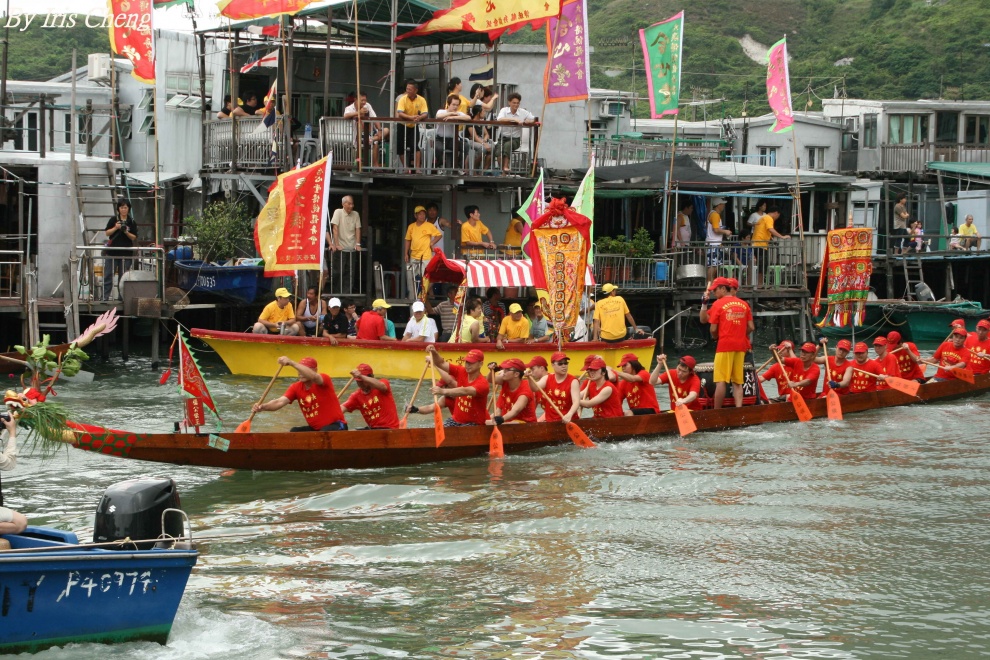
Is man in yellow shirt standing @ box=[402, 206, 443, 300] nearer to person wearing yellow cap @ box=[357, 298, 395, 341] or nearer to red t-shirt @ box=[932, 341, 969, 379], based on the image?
person wearing yellow cap @ box=[357, 298, 395, 341]

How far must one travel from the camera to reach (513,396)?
1605 cm

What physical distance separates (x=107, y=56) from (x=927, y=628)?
29.6m

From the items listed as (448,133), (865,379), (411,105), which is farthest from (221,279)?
(865,379)

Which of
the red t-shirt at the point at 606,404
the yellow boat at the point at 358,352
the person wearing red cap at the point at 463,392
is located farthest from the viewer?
the yellow boat at the point at 358,352

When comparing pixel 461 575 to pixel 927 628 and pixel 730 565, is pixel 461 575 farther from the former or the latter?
pixel 927 628

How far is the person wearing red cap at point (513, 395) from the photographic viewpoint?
15797 mm

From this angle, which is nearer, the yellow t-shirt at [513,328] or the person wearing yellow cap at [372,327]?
the person wearing yellow cap at [372,327]

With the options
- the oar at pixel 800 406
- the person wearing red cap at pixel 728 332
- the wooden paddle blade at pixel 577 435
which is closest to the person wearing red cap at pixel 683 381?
the person wearing red cap at pixel 728 332

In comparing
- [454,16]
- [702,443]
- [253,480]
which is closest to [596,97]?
[454,16]

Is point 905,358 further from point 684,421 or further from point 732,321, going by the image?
point 684,421

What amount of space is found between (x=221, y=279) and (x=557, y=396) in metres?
10.4

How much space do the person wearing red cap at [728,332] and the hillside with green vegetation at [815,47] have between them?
112ft

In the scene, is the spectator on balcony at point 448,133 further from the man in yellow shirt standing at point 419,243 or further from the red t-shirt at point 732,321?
the red t-shirt at point 732,321

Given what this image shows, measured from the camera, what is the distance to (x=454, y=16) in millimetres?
24812
